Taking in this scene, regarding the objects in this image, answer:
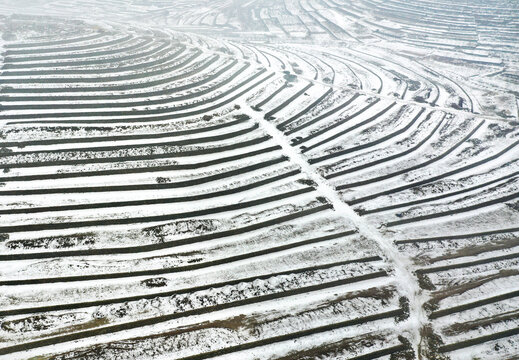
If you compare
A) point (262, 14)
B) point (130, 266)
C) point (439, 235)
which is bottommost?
point (130, 266)

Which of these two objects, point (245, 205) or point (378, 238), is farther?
point (245, 205)

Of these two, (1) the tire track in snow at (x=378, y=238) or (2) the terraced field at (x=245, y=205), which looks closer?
(2) the terraced field at (x=245, y=205)

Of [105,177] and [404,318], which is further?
[105,177]

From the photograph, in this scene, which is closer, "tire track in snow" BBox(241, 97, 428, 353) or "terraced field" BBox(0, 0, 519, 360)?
"terraced field" BBox(0, 0, 519, 360)

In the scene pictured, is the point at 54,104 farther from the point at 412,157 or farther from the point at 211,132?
the point at 412,157

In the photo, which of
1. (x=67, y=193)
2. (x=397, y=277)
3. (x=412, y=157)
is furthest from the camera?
(x=412, y=157)

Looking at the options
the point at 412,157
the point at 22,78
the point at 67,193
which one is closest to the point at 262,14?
the point at 22,78

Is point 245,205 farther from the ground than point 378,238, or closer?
closer

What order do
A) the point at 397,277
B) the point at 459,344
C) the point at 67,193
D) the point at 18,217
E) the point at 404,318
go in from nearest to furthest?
1. the point at 459,344
2. the point at 404,318
3. the point at 397,277
4. the point at 18,217
5. the point at 67,193
